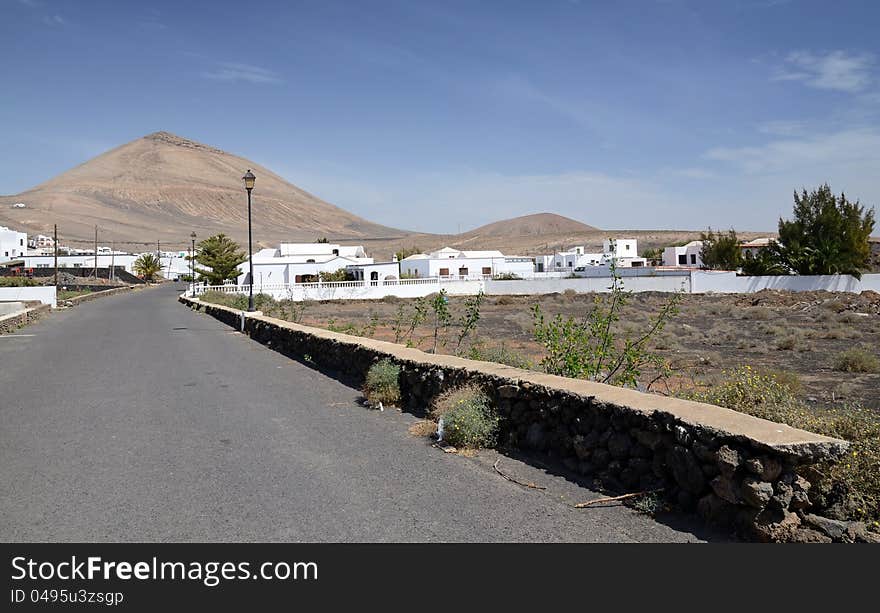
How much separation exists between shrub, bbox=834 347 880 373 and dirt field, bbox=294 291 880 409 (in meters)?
0.27

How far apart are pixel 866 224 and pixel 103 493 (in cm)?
6761

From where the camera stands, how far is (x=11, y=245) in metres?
110

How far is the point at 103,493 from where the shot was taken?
6.25 metres

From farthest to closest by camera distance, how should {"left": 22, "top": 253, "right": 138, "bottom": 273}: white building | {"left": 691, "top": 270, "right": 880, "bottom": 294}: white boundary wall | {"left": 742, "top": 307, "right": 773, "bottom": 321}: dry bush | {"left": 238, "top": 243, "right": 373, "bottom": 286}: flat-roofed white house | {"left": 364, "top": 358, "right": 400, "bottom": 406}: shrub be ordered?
{"left": 22, "top": 253, "right": 138, "bottom": 273}: white building → {"left": 238, "top": 243, "right": 373, "bottom": 286}: flat-roofed white house → {"left": 691, "top": 270, "right": 880, "bottom": 294}: white boundary wall → {"left": 742, "top": 307, "right": 773, "bottom": 321}: dry bush → {"left": 364, "top": 358, "right": 400, "bottom": 406}: shrub

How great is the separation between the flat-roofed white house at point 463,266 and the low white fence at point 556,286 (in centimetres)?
690

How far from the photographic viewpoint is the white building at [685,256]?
9294 centimetres

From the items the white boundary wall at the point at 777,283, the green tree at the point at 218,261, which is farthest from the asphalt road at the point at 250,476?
the green tree at the point at 218,261

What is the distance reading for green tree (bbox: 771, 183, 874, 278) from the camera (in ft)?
195

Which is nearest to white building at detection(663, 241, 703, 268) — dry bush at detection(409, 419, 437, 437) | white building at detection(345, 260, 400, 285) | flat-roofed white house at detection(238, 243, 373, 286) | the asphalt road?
white building at detection(345, 260, 400, 285)

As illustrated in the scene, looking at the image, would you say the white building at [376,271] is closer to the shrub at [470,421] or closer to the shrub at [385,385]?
the shrub at [385,385]

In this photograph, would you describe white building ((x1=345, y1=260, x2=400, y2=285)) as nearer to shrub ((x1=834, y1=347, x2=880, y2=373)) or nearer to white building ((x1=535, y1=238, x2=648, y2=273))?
white building ((x1=535, y1=238, x2=648, y2=273))

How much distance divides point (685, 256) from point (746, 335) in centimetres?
7101
